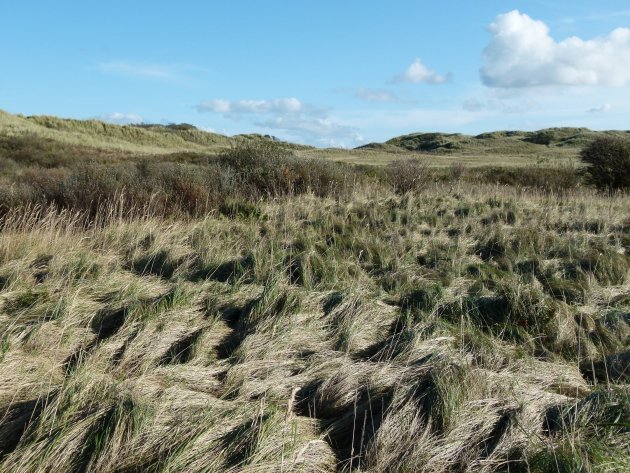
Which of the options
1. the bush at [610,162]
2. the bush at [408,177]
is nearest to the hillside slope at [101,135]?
the bush at [610,162]

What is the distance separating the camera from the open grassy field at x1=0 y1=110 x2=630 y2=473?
3.07 metres

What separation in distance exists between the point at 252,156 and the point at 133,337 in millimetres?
9999

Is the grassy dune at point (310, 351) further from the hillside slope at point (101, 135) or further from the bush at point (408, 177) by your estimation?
the hillside slope at point (101, 135)

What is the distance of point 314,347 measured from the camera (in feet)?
15.1

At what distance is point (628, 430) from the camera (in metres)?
3.17

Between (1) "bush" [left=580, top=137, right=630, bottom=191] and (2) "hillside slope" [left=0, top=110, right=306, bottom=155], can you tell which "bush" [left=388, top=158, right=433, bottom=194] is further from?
(2) "hillside slope" [left=0, top=110, right=306, bottom=155]

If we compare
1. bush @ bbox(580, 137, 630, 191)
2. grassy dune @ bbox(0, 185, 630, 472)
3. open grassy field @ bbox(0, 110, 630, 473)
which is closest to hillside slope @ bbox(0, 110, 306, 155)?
bush @ bbox(580, 137, 630, 191)

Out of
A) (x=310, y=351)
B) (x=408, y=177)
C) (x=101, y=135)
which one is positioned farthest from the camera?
(x=101, y=135)

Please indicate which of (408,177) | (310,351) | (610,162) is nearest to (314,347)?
(310,351)

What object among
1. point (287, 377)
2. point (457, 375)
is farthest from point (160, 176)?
point (457, 375)

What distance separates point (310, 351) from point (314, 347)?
86 mm

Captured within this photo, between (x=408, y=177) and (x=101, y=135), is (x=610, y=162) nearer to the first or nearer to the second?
(x=408, y=177)

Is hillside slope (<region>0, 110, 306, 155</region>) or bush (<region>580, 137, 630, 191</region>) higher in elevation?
hillside slope (<region>0, 110, 306, 155</region>)

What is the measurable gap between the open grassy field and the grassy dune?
16 mm
